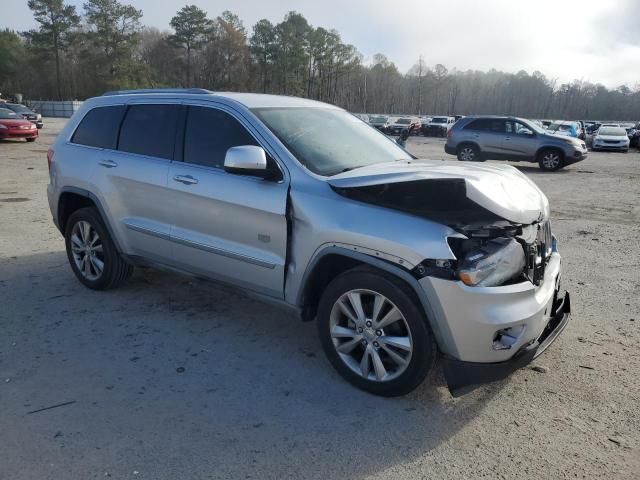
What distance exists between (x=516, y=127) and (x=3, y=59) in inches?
3126

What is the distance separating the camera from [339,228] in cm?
318

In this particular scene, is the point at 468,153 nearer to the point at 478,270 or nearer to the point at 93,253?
the point at 93,253

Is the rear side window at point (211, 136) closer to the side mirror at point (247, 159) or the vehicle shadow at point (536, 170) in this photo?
the side mirror at point (247, 159)

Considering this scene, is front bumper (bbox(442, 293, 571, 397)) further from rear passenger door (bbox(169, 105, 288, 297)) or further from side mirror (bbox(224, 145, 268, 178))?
side mirror (bbox(224, 145, 268, 178))

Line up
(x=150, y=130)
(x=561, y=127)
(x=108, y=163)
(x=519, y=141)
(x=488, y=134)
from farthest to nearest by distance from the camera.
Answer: (x=561, y=127) < (x=488, y=134) < (x=519, y=141) < (x=108, y=163) < (x=150, y=130)

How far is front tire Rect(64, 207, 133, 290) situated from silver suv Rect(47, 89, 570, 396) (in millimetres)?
24

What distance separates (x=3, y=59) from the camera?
73562 mm

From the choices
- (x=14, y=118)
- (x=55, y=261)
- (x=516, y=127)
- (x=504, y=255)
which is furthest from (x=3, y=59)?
(x=504, y=255)

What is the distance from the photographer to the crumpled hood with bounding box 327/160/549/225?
2994 millimetres

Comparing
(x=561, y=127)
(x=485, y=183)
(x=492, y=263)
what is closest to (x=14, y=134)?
(x=485, y=183)

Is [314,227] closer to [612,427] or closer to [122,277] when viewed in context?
[612,427]

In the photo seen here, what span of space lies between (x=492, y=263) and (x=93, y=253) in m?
3.73

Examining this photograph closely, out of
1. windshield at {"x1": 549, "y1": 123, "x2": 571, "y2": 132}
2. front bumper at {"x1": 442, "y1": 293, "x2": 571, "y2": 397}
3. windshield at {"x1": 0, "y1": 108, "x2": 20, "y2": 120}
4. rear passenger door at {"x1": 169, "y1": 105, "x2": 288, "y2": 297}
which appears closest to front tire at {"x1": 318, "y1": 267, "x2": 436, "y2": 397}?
front bumper at {"x1": 442, "y1": 293, "x2": 571, "y2": 397}

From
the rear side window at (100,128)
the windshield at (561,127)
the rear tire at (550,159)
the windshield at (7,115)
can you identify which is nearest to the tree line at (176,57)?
the windshield at (7,115)
